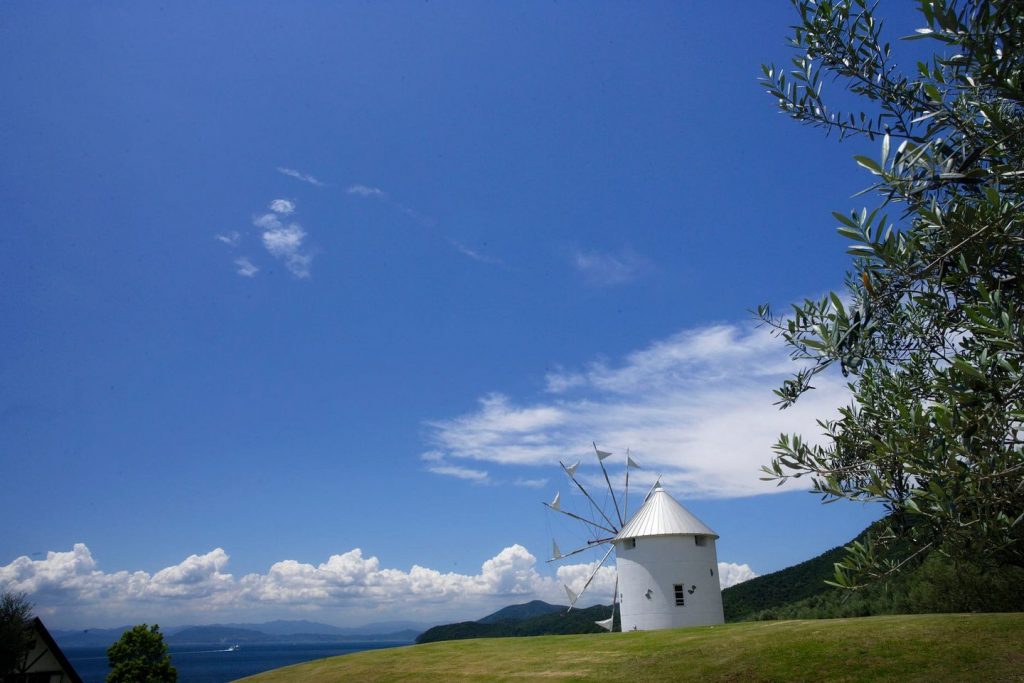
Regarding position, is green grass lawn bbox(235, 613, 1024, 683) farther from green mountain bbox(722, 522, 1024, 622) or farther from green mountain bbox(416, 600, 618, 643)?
green mountain bbox(416, 600, 618, 643)

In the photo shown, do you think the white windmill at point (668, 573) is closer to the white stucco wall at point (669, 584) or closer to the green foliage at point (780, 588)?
the white stucco wall at point (669, 584)

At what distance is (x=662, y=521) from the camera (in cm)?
3378

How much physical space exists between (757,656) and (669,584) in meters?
13.3

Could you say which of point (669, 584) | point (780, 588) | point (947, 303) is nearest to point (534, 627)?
point (780, 588)

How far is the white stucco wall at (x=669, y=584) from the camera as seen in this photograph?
106 ft

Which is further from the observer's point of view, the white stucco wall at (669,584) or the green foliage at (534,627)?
the green foliage at (534,627)

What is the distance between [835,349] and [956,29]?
119 inches

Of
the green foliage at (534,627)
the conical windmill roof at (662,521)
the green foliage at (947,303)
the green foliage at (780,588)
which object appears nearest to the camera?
the green foliage at (947,303)

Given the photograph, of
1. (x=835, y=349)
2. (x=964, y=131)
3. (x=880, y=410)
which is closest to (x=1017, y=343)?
(x=835, y=349)

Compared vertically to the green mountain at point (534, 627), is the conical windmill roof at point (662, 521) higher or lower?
higher

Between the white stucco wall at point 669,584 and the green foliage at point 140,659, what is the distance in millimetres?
22493

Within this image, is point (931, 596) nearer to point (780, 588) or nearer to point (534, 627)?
point (780, 588)

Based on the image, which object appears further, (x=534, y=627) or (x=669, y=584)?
(x=534, y=627)

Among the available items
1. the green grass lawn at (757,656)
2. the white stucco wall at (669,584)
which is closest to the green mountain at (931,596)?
the green grass lawn at (757,656)
